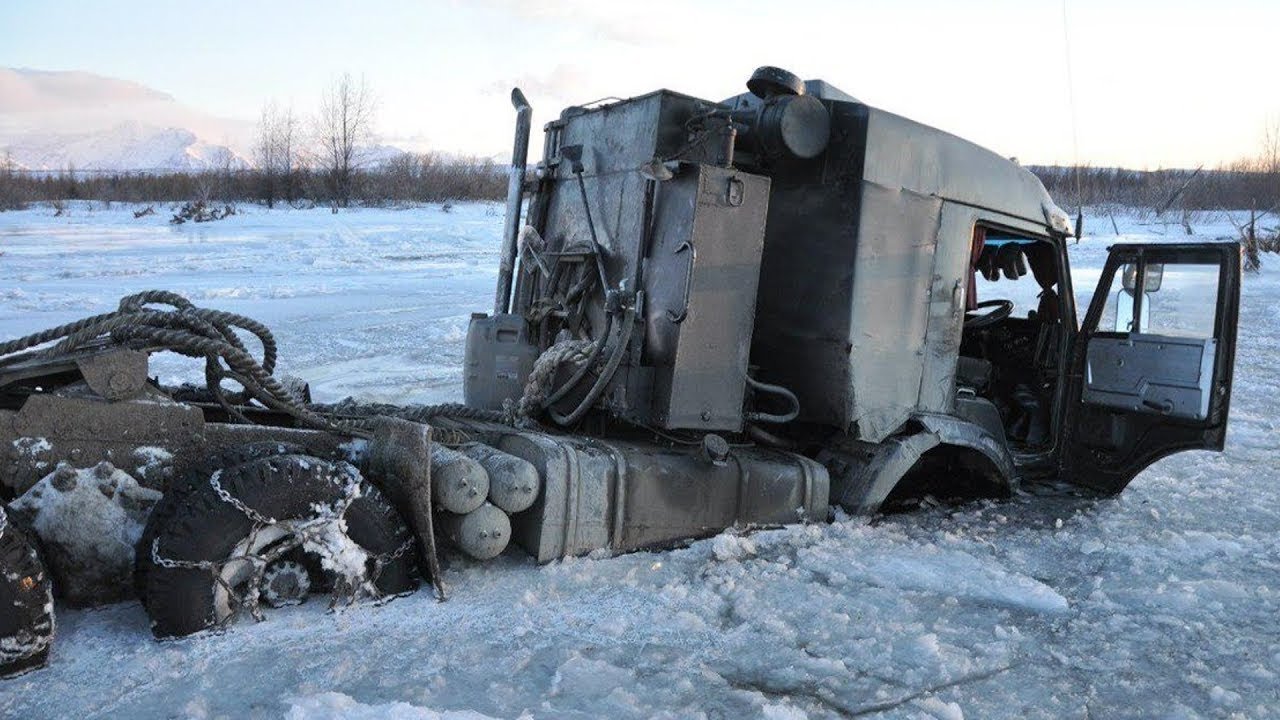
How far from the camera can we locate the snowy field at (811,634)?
2.91 metres

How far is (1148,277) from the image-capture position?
18.0 feet

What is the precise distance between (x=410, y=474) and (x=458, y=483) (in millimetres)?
189

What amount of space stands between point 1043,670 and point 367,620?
239cm

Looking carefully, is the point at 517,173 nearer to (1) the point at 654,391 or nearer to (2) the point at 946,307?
(1) the point at 654,391

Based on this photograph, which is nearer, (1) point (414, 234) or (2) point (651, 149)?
(2) point (651, 149)

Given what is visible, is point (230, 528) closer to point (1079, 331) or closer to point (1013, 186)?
point (1013, 186)

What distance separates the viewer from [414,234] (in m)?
22.7

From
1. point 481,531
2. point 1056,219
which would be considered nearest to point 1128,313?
point 1056,219

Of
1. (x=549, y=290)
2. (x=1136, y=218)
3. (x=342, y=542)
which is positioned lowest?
(x=342, y=542)

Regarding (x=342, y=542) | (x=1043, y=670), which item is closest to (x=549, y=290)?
(x=342, y=542)

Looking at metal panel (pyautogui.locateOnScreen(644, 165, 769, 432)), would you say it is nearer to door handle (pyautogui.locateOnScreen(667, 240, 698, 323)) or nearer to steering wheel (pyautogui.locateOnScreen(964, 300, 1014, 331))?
door handle (pyautogui.locateOnScreen(667, 240, 698, 323))

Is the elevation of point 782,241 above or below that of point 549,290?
above

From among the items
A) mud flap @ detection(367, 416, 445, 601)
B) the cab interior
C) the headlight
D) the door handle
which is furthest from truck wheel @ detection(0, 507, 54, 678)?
the headlight

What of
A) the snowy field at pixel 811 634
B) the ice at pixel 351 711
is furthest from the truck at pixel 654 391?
the ice at pixel 351 711
